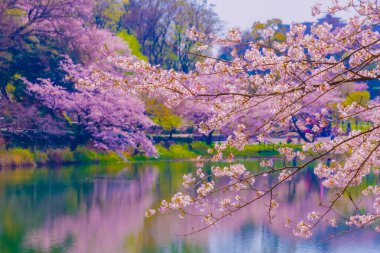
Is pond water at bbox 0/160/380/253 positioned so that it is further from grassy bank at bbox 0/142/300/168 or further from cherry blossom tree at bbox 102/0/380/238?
grassy bank at bbox 0/142/300/168

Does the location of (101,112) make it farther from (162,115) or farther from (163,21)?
(163,21)

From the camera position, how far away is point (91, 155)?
28.5 metres

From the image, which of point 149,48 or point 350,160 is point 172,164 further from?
point 350,160

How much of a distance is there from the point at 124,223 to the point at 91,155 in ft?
49.2

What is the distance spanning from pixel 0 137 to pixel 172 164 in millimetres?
6871

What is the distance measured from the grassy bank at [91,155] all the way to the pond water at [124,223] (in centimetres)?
367

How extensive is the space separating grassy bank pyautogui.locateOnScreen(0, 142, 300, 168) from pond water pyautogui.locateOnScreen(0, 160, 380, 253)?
12.0ft

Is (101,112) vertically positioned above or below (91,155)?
above

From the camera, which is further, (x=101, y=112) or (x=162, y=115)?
(x=162, y=115)

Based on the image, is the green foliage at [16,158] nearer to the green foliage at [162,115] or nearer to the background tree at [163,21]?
the green foliage at [162,115]

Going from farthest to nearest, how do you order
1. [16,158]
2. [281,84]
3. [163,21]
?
[163,21], [16,158], [281,84]

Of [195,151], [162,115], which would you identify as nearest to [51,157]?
[162,115]

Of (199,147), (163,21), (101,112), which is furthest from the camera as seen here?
(163,21)

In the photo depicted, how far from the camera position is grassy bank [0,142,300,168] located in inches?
993
